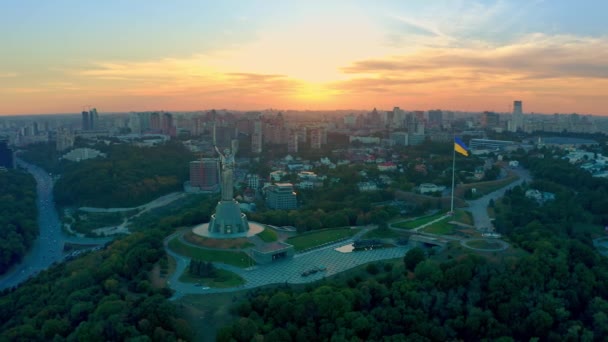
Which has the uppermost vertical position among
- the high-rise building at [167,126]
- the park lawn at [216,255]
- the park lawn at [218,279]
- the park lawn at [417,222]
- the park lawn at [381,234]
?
the high-rise building at [167,126]

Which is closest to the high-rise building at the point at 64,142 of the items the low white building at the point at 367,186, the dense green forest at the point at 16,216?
the dense green forest at the point at 16,216

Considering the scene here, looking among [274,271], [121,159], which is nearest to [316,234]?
[274,271]

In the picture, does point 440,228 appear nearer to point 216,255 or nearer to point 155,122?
point 216,255

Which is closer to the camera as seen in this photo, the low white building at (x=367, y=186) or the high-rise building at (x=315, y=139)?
the low white building at (x=367, y=186)

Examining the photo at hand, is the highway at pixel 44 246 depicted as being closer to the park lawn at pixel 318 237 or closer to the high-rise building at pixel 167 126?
the park lawn at pixel 318 237

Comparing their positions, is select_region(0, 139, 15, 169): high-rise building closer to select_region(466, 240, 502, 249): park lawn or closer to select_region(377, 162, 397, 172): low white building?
select_region(377, 162, 397, 172): low white building

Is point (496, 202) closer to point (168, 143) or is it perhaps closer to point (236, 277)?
point (236, 277)
